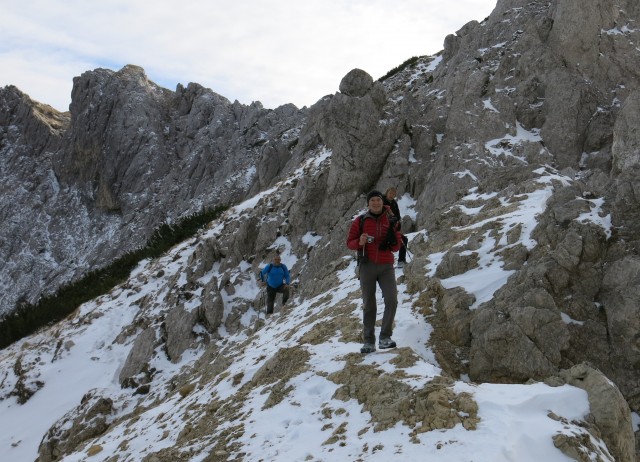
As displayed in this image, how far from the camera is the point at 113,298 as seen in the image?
2972cm

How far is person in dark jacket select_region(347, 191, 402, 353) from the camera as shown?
26.5ft

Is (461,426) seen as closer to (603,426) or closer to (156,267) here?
(603,426)

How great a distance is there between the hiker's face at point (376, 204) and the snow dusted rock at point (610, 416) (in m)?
3.80

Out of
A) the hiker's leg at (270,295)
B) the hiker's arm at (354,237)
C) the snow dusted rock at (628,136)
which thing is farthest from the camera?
the hiker's leg at (270,295)

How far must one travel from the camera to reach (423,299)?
37.1 ft

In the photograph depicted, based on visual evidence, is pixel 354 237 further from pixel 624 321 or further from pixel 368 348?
pixel 624 321

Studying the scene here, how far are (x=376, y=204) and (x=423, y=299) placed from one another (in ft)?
13.5

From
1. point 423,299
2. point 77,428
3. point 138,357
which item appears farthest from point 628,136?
point 138,357

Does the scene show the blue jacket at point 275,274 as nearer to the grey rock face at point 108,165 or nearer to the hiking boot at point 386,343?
the hiking boot at point 386,343

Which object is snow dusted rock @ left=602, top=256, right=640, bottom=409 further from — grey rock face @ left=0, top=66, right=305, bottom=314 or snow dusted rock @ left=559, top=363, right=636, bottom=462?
grey rock face @ left=0, top=66, right=305, bottom=314

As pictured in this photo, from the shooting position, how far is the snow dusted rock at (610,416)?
5420mm

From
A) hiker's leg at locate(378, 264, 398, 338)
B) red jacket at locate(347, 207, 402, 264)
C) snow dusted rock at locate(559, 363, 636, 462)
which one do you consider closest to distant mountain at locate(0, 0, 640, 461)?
snow dusted rock at locate(559, 363, 636, 462)

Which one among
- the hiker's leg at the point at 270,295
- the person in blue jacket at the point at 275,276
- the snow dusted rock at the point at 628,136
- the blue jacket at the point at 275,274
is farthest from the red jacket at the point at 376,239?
the snow dusted rock at the point at 628,136

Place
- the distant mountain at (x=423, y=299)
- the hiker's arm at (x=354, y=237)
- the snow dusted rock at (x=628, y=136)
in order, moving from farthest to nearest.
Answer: the snow dusted rock at (x=628, y=136) < the hiker's arm at (x=354, y=237) < the distant mountain at (x=423, y=299)
